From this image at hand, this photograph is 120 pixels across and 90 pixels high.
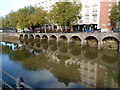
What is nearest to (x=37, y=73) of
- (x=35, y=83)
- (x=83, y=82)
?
(x=35, y=83)

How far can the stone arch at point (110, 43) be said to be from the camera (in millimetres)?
41662

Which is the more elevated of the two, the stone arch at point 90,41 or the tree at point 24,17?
the tree at point 24,17

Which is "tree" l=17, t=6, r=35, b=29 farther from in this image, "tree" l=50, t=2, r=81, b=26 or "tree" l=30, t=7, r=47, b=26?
"tree" l=50, t=2, r=81, b=26

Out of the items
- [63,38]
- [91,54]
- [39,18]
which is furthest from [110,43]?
[39,18]

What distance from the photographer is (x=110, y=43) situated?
4316 cm

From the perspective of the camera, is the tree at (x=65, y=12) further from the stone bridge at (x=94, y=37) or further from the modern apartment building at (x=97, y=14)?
the modern apartment building at (x=97, y=14)

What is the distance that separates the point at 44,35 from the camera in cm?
6569

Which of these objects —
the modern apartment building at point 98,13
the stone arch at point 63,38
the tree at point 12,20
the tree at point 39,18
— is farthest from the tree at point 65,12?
the tree at point 12,20

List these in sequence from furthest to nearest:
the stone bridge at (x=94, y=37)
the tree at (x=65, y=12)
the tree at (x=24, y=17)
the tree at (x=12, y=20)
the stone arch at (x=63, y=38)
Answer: the tree at (x=12, y=20)
the tree at (x=24, y=17)
the stone arch at (x=63, y=38)
the tree at (x=65, y=12)
the stone bridge at (x=94, y=37)

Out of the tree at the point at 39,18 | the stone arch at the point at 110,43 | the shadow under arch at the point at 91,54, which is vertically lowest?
the shadow under arch at the point at 91,54

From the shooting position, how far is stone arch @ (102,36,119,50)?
4166 cm

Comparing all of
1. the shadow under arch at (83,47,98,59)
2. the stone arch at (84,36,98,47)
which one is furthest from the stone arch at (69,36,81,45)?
the shadow under arch at (83,47,98,59)

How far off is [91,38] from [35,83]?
3306 centimetres

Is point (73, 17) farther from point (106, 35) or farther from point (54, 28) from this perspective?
point (54, 28)
